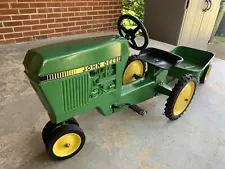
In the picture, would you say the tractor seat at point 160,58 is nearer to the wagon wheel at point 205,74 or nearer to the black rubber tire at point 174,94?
the black rubber tire at point 174,94

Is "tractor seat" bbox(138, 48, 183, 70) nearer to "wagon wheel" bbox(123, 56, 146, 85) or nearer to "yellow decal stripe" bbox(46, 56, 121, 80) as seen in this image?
"wagon wheel" bbox(123, 56, 146, 85)

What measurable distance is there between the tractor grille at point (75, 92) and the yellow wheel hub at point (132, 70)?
690 millimetres

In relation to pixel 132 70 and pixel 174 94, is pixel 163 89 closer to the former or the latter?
pixel 174 94

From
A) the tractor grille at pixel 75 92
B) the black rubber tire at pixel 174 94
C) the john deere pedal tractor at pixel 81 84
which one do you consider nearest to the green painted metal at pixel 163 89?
the john deere pedal tractor at pixel 81 84

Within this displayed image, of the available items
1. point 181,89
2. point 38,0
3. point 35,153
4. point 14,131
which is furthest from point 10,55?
point 181,89

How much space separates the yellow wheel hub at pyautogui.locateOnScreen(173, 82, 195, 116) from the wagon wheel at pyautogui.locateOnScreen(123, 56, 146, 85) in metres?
0.43

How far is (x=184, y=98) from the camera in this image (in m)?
1.57

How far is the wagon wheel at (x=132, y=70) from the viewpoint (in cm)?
178

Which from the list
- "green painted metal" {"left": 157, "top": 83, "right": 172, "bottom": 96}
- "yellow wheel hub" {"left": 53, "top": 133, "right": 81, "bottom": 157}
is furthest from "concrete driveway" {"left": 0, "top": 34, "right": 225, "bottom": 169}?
"green painted metal" {"left": 157, "top": 83, "right": 172, "bottom": 96}

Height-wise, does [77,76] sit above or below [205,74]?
above

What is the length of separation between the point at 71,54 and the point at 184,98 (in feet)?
3.19

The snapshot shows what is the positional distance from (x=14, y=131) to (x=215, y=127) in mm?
1442

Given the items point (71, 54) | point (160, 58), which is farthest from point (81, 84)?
point (160, 58)

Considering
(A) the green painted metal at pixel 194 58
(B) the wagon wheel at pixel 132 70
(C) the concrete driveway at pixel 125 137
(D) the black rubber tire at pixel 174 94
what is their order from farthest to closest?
(A) the green painted metal at pixel 194 58, (B) the wagon wheel at pixel 132 70, (D) the black rubber tire at pixel 174 94, (C) the concrete driveway at pixel 125 137
